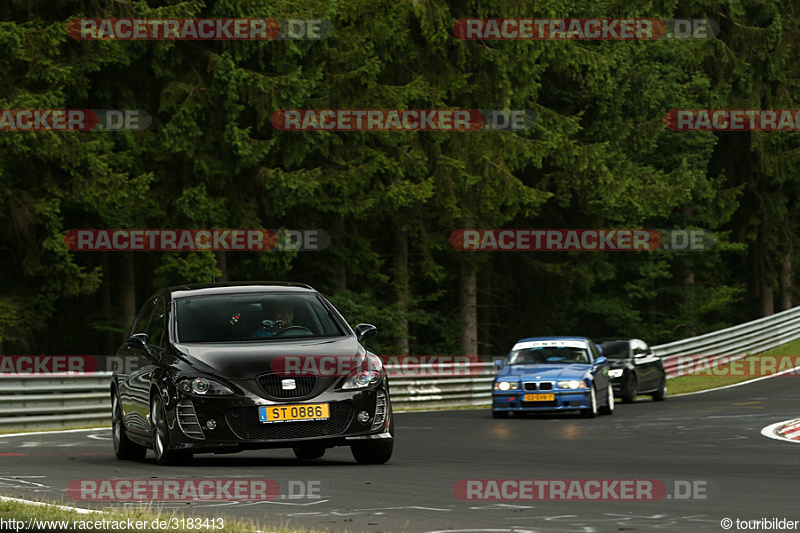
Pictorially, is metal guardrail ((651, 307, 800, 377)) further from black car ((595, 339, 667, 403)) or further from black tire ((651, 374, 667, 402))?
black car ((595, 339, 667, 403))

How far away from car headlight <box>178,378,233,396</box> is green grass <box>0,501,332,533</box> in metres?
3.22

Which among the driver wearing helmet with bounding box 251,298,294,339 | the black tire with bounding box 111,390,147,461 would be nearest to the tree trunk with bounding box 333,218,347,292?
the black tire with bounding box 111,390,147,461

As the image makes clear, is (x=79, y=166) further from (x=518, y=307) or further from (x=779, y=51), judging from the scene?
(x=779, y=51)

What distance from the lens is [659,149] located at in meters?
53.7

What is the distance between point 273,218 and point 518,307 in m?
17.0

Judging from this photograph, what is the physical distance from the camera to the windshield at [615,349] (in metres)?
31.0

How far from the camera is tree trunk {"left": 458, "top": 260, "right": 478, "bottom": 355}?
4334cm

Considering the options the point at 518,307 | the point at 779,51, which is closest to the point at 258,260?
the point at 518,307

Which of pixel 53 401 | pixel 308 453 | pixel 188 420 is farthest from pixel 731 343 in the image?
pixel 188 420

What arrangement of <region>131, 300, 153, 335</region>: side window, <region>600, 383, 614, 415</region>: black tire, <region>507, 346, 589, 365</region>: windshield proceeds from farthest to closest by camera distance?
<region>507, 346, 589, 365</region>: windshield, <region>600, 383, 614, 415</region>: black tire, <region>131, 300, 153, 335</region>: side window
